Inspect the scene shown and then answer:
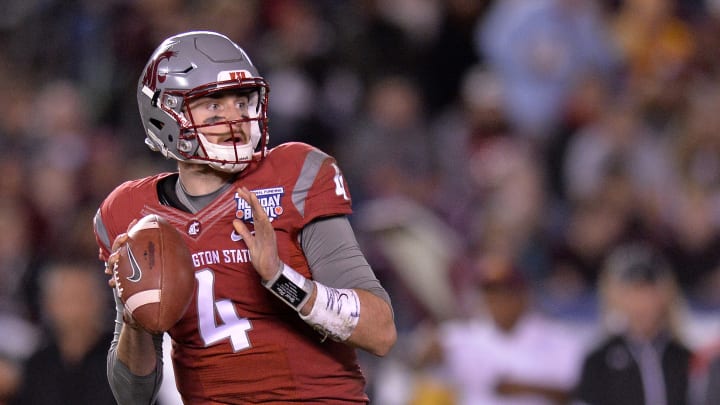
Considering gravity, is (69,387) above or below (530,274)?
below

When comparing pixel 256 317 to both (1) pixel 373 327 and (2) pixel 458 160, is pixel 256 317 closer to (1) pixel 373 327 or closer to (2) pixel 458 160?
(1) pixel 373 327

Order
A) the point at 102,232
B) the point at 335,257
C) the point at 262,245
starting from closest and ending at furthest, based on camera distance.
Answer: the point at 262,245, the point at 335,257, the point at 102,232

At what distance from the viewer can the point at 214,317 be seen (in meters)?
3.28

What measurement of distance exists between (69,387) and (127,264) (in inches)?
88.4

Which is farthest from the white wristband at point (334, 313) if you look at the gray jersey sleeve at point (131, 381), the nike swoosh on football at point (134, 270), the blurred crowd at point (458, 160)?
the blurred crowd at point (458, 160)

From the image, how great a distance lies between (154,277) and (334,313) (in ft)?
1.42

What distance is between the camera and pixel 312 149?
11.3 feet

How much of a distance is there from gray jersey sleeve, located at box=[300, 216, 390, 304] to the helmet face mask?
253 mm

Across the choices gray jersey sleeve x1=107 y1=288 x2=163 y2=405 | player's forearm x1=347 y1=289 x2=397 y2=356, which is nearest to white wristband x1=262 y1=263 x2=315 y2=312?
player's forearm x1=347 y1=289 x2=397 y2=356

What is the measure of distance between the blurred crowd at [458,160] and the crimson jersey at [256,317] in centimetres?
207

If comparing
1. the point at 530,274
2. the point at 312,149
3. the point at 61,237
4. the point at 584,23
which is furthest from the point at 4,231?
the point at 312,149

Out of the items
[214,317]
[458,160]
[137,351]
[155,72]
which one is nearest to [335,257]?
[214,317]

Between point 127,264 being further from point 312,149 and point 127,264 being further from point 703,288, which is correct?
point 703,288

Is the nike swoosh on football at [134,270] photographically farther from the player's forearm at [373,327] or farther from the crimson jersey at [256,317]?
the player's forearm at [373,327]
